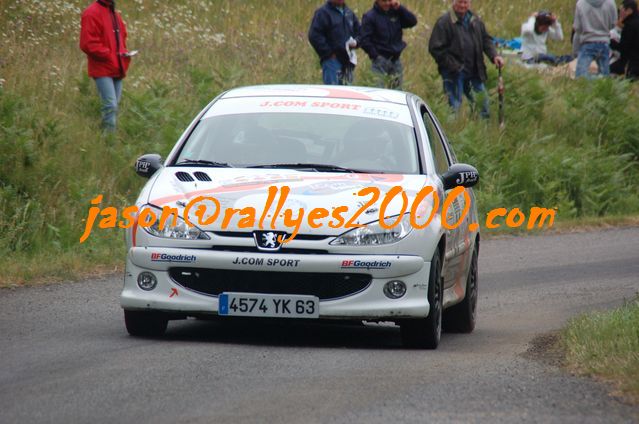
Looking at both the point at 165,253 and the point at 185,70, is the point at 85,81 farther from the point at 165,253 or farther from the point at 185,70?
the point at 165,253

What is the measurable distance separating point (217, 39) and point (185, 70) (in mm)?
2341

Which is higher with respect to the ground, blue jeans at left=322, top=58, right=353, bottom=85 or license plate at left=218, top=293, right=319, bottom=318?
license plate at left=218, top=293, right=319, bottom=318

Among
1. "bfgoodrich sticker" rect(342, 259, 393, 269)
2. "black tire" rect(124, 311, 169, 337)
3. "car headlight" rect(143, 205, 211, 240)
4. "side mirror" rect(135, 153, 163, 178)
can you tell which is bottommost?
"black tire" rect(124, 311, 169, 337)

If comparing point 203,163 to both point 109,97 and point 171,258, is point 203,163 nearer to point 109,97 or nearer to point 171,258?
point 171,258

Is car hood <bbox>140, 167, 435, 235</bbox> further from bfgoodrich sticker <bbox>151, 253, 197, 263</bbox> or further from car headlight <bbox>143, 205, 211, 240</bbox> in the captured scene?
bfgoodrich sticker <bbox>151, 253, 197, 263</bbox>

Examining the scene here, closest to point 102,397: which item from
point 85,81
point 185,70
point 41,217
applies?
point 41,217

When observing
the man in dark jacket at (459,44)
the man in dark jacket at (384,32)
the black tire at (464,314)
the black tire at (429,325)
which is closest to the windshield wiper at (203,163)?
the black tire at (429,325)

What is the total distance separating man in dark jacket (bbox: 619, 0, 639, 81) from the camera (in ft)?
80.9

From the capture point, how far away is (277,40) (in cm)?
2533

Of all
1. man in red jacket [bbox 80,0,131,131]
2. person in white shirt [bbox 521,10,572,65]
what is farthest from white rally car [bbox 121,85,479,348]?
person in white shirt [bbox 521,10,572,65]

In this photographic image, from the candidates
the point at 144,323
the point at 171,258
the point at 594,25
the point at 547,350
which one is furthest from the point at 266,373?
the point at 594,25

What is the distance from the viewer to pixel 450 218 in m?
9.37

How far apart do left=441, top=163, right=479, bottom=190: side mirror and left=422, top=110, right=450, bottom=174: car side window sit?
15 cm

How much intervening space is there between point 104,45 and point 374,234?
9.74 meters
